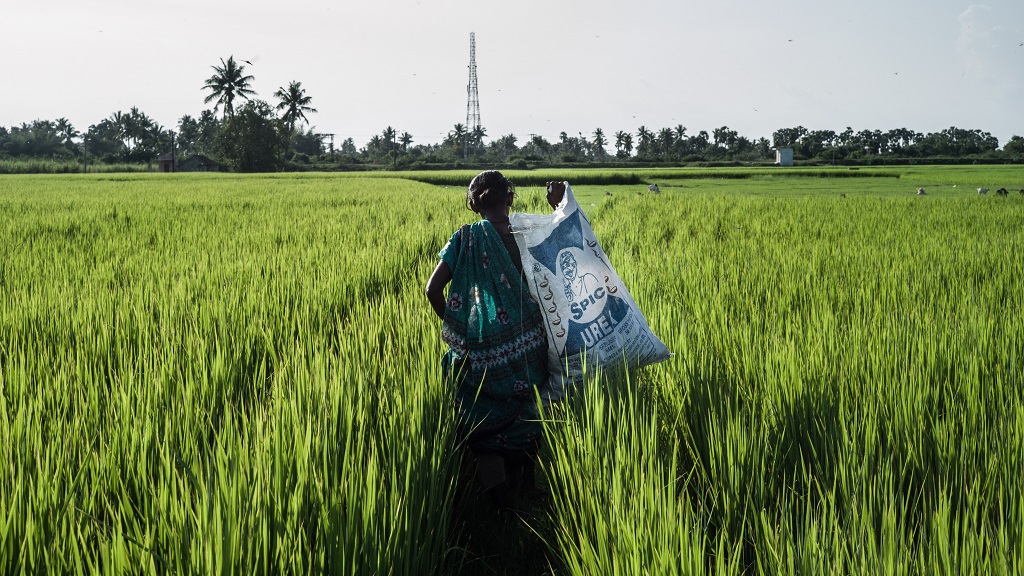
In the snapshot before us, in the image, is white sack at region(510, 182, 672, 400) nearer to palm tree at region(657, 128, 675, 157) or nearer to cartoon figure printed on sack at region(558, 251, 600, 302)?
cartoon figure printed on sack at region(558, 251, 600, 302)

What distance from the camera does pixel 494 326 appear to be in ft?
6.08

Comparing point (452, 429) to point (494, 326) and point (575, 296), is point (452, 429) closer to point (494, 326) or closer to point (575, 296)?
point (494, 326)

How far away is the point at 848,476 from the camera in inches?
51.9

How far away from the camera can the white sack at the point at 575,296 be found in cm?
182

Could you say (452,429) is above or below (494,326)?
below

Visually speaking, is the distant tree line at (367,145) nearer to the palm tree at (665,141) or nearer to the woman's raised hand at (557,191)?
the palm tree at (665,141)

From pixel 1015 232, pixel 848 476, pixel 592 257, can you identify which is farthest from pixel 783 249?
pixel 848 476

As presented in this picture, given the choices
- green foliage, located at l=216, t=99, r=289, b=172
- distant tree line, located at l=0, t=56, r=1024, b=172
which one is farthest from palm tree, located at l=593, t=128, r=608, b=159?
green foliage, located at l=216, t=99, r=289, b=172

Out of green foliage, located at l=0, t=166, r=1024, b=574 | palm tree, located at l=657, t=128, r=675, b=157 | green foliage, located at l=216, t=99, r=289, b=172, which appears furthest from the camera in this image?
palm tree, located at l=657, t=128, r=675, b=157

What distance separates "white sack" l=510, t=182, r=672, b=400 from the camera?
5.98 ft

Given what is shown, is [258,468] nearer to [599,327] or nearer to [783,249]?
[599,327]

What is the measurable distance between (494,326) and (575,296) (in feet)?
0.80

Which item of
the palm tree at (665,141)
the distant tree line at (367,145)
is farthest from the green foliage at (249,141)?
the palm tree at (665,141)

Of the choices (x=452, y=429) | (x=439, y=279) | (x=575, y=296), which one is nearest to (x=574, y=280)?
(x=575, y=296)
